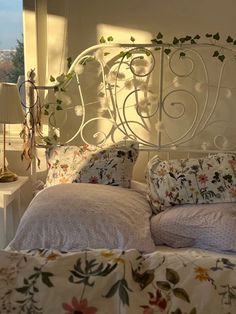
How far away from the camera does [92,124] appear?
232 centimetres

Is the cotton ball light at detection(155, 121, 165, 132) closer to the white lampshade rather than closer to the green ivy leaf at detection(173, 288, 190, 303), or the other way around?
the white lampshade

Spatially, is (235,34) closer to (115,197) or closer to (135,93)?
(135,93)

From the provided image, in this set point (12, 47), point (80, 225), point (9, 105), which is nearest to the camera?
point (80, 225)

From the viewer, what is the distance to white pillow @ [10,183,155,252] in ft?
4.95

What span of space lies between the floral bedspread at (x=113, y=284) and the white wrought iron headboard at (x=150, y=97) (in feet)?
4.17

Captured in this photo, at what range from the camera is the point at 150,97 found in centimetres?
223

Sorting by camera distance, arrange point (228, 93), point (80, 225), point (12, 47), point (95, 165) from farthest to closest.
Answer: point (12, 47), point (228, 93), point (95, 165), point (80, 225)

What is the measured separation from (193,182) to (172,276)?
2.90ft

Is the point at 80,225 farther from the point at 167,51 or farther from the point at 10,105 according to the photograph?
the point at 167,51

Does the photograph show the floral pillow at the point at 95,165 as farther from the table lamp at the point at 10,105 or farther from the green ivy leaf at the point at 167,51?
the green ivy leaf at the point at 167,51

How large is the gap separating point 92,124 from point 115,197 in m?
0.72

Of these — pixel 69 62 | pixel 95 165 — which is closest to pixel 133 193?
pixel 95 165

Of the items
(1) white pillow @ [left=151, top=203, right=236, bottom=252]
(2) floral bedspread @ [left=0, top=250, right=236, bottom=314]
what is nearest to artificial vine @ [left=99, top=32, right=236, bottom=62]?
(1) white pillow @ [left=151, top=203, right=236, bottom=252]

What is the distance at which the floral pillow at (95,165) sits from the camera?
1.95 metres
